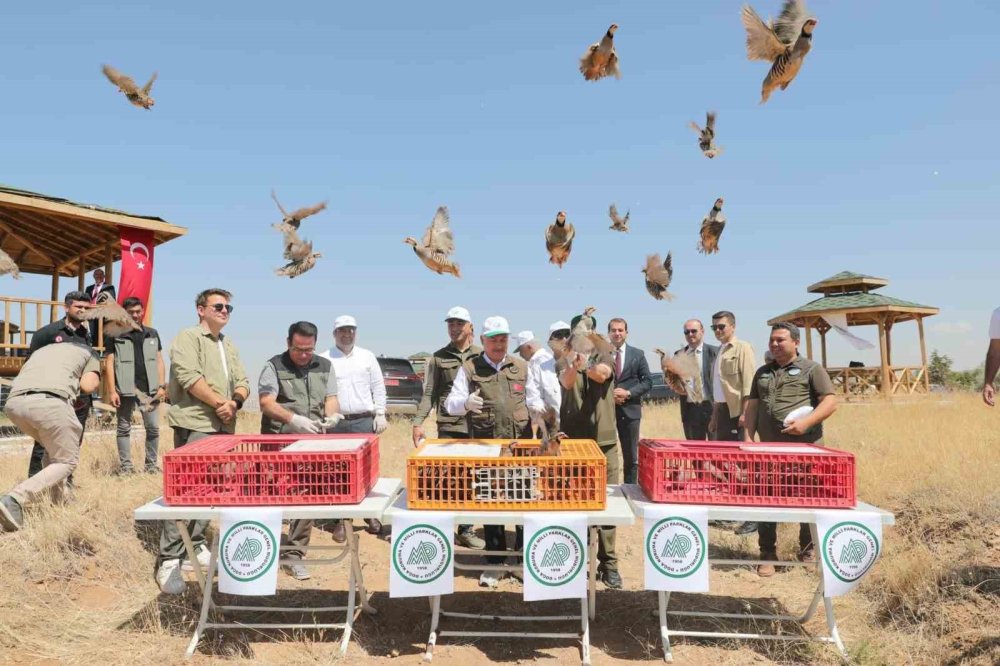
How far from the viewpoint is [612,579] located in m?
4.36

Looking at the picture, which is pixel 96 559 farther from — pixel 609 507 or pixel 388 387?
pixel 388 387

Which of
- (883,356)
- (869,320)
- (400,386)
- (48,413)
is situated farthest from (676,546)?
(869,320)

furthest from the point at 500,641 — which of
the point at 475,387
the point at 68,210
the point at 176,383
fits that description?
the point at 68,210

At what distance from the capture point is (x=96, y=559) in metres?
4.51

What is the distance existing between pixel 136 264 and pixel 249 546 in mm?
9535

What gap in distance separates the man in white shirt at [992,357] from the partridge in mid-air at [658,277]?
2.67 m

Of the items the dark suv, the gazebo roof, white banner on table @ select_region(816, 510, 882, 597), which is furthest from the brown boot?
the gazebo roof

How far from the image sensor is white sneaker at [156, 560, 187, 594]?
389 cm

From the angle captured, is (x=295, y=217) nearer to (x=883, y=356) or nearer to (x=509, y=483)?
(x=509, y=483)

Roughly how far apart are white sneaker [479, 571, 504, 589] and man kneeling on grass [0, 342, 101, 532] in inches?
119

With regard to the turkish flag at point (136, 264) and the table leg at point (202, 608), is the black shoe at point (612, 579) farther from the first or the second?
the turkish flag at point (136, 264)

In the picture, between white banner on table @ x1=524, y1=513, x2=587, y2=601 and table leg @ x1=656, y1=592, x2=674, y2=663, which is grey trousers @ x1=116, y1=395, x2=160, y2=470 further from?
table leg @ x1=656, y1=592, x2=674, y2=663

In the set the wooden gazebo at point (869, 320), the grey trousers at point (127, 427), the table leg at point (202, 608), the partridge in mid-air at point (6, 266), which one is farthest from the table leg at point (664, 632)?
the wooden gazebo at point (869, 320)

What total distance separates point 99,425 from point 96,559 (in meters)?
6.49
